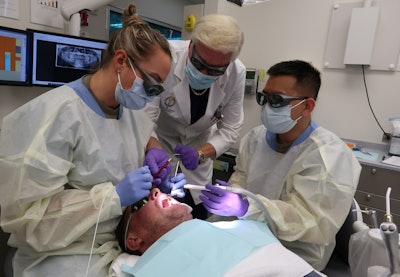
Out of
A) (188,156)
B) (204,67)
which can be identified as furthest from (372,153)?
(204,67)

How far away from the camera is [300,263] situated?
0.94 metres

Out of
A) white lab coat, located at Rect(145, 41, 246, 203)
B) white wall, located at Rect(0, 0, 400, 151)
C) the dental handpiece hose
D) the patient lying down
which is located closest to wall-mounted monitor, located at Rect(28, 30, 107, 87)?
white wall, located at Rect(0, 0, 400, 151)

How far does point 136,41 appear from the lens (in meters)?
1.15

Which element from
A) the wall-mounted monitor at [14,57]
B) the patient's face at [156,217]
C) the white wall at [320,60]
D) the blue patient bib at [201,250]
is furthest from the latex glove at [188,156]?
the white wall at [320,60]

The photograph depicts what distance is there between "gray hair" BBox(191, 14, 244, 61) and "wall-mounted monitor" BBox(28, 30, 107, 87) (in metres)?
1.17

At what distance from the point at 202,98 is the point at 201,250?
42.1 inches

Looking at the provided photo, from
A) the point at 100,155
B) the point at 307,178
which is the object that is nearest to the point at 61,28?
the point at 100,155

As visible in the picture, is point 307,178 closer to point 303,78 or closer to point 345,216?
point 345,216

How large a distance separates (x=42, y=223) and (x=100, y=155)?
0.29 metres

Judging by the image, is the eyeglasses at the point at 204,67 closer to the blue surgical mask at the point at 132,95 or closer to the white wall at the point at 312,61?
the blue surgical mask at the point at 132,95

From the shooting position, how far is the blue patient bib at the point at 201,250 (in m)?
0.92

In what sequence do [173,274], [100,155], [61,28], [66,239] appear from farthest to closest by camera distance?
[61,28]
[100,155]
[66,239]
[173,274]

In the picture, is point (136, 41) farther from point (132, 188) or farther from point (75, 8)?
point (75, 8)

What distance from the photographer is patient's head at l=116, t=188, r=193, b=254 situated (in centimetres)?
123
